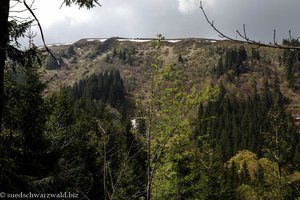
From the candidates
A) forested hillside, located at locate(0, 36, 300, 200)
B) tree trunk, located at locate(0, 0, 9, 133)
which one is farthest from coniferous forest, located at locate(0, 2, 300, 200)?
tree trunk, located at locate(0, 0, 9, 133)

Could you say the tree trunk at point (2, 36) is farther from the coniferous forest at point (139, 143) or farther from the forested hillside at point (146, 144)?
the forested hillside at point (146, 144)

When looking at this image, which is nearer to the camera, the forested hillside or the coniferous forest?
the coniferous forest

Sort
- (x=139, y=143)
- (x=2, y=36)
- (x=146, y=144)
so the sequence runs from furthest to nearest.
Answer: (x=139, y=143)
(x=146, y=144)
(x=2, y=36)

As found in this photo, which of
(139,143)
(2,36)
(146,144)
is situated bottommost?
(139,143)

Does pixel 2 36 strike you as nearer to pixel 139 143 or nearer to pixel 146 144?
pixel 146 144

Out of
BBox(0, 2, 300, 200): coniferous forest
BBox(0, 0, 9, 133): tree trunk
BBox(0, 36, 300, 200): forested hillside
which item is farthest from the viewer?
BBox(0, 36, 300, 200): forested hillside

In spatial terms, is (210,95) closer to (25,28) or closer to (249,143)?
(25,28)

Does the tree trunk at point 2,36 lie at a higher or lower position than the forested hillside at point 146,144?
higher

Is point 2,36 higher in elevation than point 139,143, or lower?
higher

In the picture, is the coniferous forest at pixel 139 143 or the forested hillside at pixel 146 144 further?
the forested hillside at pixel 146 144

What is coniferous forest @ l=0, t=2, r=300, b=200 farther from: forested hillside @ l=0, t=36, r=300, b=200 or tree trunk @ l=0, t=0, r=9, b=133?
tree trunk @ l=0, t=0, r=9, b=133

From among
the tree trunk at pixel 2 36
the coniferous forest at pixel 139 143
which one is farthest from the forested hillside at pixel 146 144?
the tree trunk at pixel 2 36

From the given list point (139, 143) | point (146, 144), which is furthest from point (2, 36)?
point (139, 143)

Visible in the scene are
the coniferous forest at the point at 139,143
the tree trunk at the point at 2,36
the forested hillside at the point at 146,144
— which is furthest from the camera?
the forested hillside at the point at 146,144
